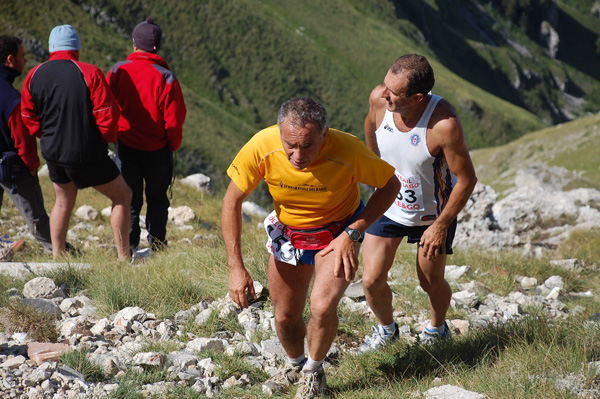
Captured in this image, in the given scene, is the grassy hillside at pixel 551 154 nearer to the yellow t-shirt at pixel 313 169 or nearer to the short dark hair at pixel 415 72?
the short dark hair at pixel 415 72

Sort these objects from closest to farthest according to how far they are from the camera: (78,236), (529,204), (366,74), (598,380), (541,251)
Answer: (598,380) → (78,236) → (541,251) → (529,204) → (366,74)

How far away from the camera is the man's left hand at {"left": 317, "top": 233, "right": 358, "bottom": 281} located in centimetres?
364

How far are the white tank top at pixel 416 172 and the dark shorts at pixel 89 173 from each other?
302 centimetres

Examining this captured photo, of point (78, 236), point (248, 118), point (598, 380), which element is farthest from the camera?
point (248, 118)

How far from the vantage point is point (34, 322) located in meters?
4.61

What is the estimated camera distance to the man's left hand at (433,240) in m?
4.25

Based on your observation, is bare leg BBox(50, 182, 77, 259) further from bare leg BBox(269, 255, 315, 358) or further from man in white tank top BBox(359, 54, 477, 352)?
man in white tank top BBox(359, 54, 477, 352)

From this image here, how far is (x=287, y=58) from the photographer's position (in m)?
96.3

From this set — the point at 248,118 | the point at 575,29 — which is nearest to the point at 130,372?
the point at 248,118

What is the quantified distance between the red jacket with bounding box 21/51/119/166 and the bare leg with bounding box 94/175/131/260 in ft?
1.22

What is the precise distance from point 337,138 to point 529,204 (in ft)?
28.4

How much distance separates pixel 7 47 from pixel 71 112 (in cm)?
124

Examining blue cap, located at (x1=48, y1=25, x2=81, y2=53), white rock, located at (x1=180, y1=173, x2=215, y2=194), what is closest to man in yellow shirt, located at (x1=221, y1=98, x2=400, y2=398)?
blue cap, located at (x1=48, y1=25, x2=81, y2=53)

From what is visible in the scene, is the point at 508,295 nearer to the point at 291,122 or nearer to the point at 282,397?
the point at 282,397
